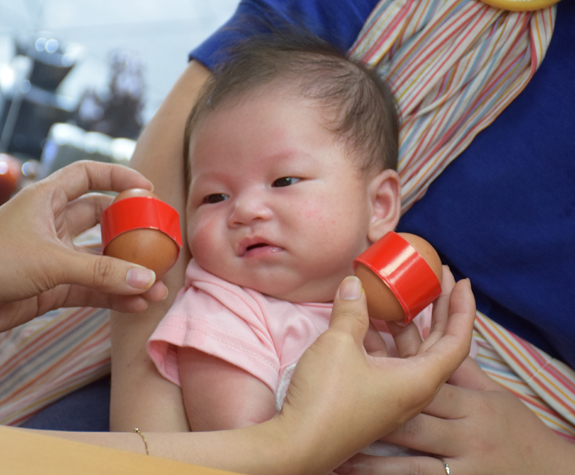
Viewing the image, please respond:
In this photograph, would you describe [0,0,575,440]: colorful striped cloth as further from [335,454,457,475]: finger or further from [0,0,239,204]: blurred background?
[0,0,239,204]: blurred background

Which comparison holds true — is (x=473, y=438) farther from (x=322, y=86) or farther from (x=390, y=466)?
(x=322, y=86)

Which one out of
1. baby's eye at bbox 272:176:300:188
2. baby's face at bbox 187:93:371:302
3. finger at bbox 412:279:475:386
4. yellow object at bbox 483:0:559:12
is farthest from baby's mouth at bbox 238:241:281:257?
yellow object at bbox 483:0:559:12

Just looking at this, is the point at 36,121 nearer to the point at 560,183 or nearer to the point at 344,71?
the point at 344,71

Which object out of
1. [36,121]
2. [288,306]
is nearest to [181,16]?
[36,121]

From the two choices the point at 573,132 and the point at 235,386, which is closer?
the point at 235,386

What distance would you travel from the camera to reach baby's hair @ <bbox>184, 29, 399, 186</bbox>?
1151 millimetres

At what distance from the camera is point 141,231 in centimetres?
92

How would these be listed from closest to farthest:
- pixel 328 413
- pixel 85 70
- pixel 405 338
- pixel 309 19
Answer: pixel 328 413, pixel 405 338, pixel 309 19, pixel 85 70

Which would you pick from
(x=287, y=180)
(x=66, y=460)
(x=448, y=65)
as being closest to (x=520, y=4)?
(x=448, y=65)

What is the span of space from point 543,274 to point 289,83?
2.38 feet

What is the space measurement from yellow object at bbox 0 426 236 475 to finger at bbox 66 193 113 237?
0.72 meters

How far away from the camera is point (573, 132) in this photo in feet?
3.78

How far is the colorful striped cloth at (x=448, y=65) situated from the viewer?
1.21 metres

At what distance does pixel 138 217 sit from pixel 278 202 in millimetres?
280
